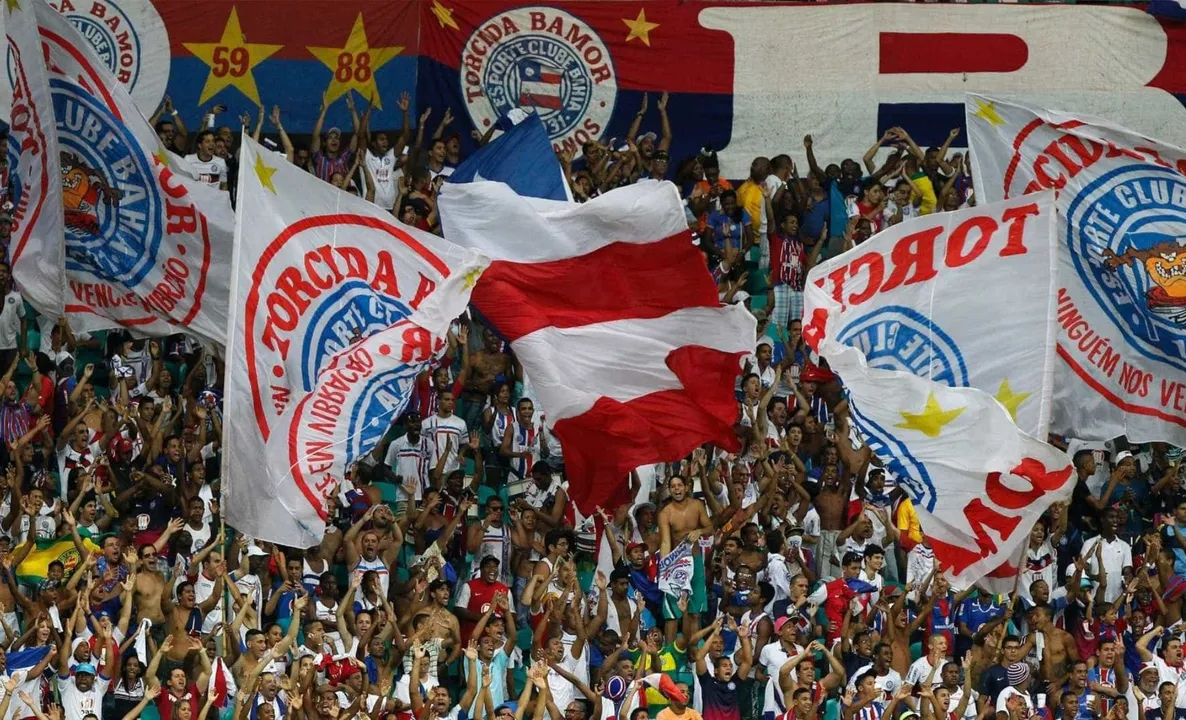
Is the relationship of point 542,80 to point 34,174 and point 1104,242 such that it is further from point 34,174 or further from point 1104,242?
point 1104,242

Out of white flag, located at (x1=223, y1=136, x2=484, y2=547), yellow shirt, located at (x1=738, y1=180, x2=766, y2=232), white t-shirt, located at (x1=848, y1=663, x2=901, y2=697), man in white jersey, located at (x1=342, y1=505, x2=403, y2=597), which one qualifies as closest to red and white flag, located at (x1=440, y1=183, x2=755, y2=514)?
white flag, located at (x1=223, y1=136, x2=484, y2=547)

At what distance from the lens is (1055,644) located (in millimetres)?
20672

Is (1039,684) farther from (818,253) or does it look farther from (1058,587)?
(818,253)

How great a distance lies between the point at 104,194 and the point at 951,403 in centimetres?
649

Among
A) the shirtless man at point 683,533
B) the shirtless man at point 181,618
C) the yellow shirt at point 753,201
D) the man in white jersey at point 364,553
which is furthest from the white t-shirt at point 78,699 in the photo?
the yellow shirt at point 753,201

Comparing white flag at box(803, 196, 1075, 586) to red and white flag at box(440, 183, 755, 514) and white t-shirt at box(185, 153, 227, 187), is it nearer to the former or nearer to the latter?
red and white flag at box(440, 183, 755, 514)

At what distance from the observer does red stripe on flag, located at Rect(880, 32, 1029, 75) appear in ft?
85.5

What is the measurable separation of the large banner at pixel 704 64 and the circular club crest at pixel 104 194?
5.45 m

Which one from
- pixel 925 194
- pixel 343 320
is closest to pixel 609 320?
pixel 343 320

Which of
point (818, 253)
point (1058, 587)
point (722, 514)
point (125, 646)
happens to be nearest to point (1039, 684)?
point (1058, 587)

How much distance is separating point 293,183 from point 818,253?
25.0 ft

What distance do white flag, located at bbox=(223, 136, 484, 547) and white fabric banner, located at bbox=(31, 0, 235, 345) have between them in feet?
8.12

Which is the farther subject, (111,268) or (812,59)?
(812,59)

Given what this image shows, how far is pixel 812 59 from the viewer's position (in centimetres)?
2602
